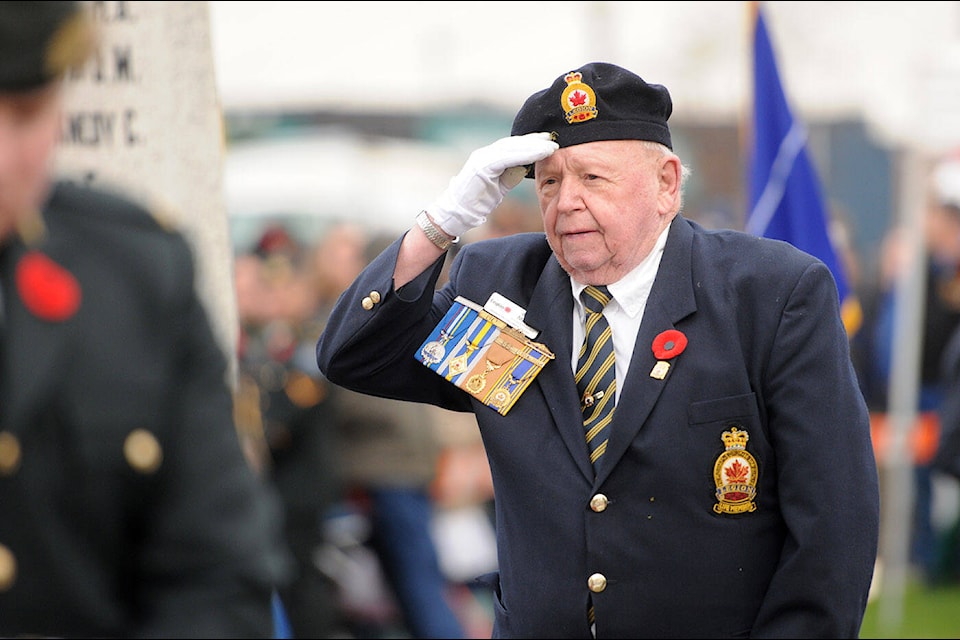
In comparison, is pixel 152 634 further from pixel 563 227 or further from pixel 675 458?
pixel 563 227

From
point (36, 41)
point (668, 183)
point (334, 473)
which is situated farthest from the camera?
point (334, 473)

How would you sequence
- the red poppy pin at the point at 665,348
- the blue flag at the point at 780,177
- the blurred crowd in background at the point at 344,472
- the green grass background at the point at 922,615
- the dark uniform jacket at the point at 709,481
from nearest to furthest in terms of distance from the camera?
the dark uniform jacket at the point at 709,481
the red poppy pin at the point at 665,348
the blue flag at the point at 780,177
the blurred crowd in background at the point at 344,472
the green grass background at the point at 922,615

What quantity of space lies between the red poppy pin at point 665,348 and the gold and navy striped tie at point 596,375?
0.13m

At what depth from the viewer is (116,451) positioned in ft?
6.31

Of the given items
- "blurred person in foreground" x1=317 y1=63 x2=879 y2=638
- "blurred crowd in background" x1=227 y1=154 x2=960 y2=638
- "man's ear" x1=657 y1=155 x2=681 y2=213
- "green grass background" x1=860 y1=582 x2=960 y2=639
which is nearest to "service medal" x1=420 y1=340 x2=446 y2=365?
"blurred person in foreground" x1=317 y1=63 x2=879 y2=638

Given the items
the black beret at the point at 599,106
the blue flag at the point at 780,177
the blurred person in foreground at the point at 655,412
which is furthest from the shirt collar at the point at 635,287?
the blue flag at the point at 780,177

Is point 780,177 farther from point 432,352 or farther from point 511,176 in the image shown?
point 432,352

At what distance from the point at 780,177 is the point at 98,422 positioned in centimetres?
438

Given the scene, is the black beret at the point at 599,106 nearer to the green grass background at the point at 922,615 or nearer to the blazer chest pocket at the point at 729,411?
the blazer chest pocket at the point at 729,411

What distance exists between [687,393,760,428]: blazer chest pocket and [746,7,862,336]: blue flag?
2.71m

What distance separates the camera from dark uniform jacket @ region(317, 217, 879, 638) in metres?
3.07

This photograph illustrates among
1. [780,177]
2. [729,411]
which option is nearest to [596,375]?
[729,411]

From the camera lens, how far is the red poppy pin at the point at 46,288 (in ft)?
6.29

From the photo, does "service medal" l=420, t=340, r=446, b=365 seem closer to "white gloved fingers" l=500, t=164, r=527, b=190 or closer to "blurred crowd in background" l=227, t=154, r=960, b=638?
"white gloved fingers" l=500, t=164, r=527, b=190
